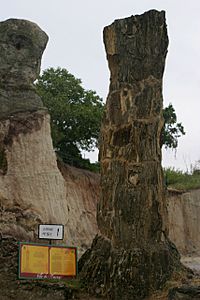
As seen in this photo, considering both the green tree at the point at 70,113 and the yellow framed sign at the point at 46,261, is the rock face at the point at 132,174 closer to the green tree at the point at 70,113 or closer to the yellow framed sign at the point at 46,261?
the yellow framed sign at the point at 46,261

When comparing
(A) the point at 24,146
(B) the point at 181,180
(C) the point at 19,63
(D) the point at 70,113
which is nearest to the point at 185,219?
(B) the point at 181,180

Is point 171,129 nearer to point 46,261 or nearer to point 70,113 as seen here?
point 70,113

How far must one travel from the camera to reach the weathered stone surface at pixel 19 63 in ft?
53.0

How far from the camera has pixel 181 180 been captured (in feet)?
84.6

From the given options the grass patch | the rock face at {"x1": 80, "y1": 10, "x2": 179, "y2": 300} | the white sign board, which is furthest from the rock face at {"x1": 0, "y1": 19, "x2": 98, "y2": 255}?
the grass patch

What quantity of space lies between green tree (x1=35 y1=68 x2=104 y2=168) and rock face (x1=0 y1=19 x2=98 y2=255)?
12.8ft

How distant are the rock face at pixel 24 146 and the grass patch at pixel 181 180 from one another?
8.66 meters

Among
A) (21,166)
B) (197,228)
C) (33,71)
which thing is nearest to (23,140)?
(21,166)

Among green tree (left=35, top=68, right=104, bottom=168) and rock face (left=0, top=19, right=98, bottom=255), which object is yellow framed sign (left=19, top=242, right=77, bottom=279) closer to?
rock face (left=0, top=19, right=98, bottom=255)

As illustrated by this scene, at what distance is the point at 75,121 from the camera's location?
21.3 metres

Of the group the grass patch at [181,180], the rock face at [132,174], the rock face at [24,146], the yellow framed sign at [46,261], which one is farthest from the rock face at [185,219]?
the yellow framed sign at [46,261]

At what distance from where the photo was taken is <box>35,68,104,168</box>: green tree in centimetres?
2105

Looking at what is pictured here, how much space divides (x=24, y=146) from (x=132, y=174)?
667 centimetres

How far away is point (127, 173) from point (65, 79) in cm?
1313
